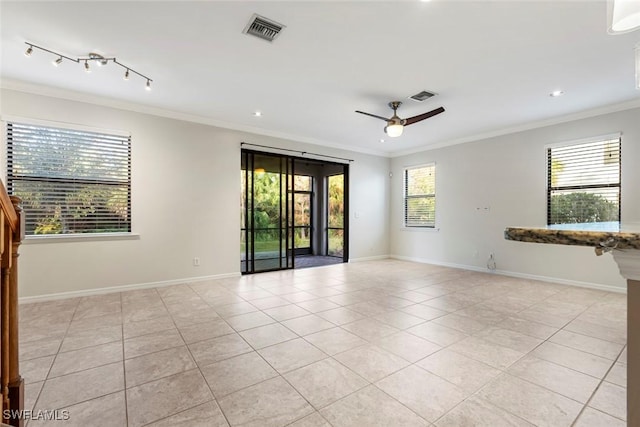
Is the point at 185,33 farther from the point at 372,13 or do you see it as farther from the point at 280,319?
the point at 280,319

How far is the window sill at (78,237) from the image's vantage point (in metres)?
3.73

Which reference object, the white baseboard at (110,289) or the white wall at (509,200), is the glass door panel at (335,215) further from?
the white baseboard at (110,289)

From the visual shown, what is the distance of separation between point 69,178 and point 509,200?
712cm

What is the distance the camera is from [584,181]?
4602 millimetres

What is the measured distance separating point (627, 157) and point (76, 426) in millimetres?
6679

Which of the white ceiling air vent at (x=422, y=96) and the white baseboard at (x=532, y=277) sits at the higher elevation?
the white ceiling air vent at (x=422, y=96)

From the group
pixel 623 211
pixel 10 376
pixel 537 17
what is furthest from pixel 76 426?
pixel 623 211

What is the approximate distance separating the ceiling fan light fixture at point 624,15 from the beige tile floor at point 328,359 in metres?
2.07

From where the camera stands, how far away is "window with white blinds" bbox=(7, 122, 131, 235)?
12.1 feet

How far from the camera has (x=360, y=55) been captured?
2.94 metres

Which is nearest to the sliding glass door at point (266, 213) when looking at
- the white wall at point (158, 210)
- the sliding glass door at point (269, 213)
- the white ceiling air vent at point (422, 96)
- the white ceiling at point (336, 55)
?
the sliding glass door at point (269, 213)

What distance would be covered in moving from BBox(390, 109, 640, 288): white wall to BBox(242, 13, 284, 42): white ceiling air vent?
16.0ft

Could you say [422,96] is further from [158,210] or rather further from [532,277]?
[158,210]

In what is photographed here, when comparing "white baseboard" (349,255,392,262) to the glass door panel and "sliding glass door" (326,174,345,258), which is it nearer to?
"sliding glass door" (326,174,345,258)
